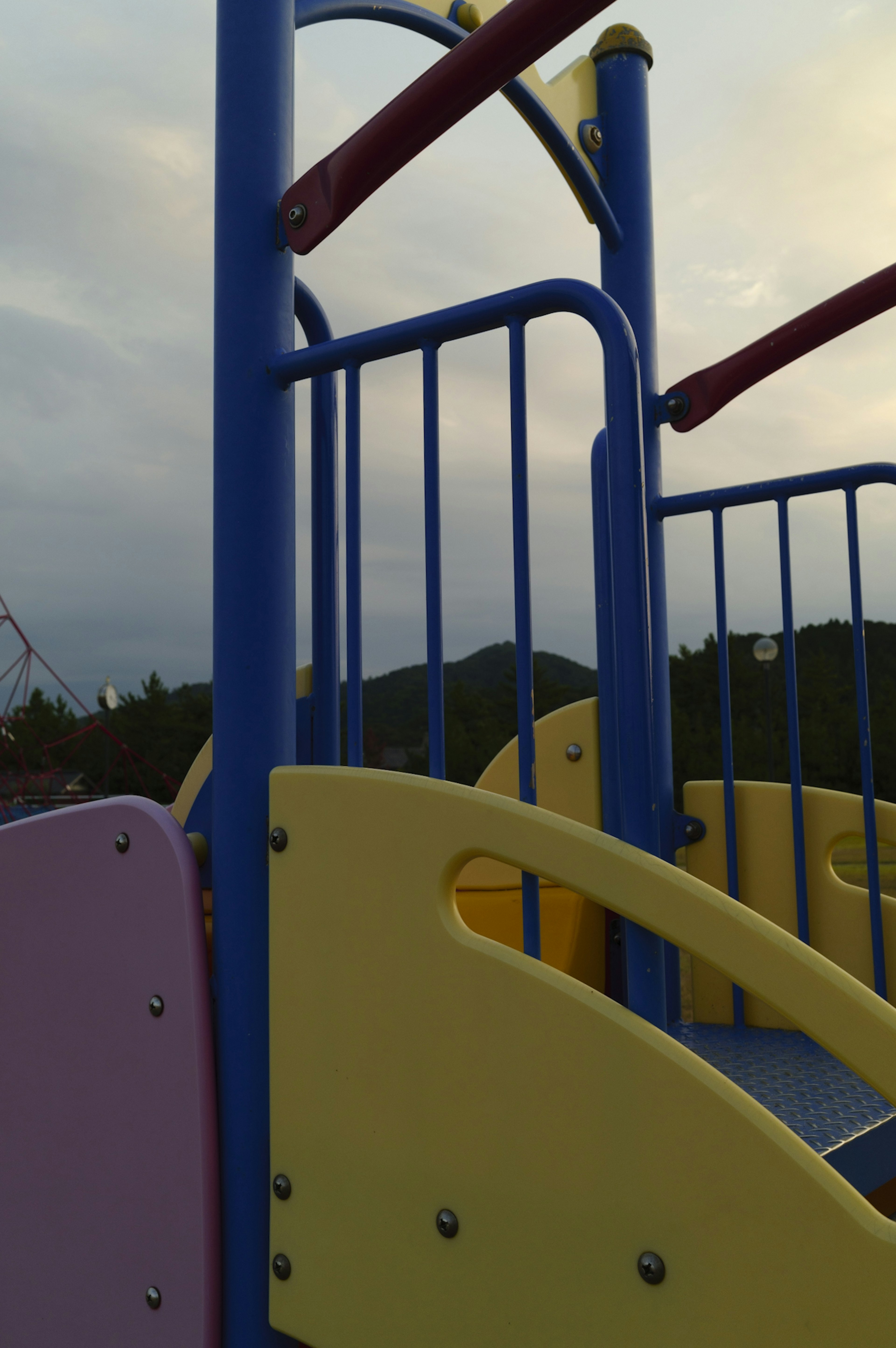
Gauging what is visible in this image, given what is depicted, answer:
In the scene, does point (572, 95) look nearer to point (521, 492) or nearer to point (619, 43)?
point (619, 43)

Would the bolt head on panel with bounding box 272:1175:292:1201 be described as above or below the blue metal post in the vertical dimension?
below

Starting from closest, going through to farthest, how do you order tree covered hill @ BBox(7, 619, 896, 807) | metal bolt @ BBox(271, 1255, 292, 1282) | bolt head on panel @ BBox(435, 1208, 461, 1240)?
1. bolt head on panel @ BBox(435, 1208, 461, 1240)
2. metal bolt @ BBox(271, 1255, 292, 1282)
3. tree covered hill @ BBox(7, 619, 896, 807)

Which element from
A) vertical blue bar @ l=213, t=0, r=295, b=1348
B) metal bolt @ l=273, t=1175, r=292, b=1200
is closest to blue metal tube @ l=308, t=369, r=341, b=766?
vertical blue bar @ l=213, t=0, r=295, b=1348

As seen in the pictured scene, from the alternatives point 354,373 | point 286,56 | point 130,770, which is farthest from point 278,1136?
point 130,770

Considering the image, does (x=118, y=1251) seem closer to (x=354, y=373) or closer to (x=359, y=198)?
(x=354, y=373)

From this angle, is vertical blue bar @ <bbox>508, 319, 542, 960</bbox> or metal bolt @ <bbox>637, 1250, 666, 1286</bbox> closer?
metal bolt @ <bbox>637, 1250, 666, 1286</bbox>

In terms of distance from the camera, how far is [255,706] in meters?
1.02

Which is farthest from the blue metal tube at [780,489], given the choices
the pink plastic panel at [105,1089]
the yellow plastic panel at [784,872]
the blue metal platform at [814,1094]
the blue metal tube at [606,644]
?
the pink plastic panel at [105,1089]

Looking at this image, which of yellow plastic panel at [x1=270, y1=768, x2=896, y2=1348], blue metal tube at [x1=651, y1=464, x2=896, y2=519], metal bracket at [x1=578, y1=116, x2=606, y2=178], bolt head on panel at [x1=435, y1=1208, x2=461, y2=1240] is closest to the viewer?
yellow plastic panel at [x1=270, y1=768, x2=896, y2=1348]

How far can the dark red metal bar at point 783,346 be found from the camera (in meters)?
1.48

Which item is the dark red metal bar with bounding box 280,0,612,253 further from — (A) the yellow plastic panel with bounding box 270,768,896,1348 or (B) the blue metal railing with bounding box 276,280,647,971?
(A) the yellow plastic panel with bounding box 270,768,896,1348

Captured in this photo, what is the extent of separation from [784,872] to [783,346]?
0.90 m

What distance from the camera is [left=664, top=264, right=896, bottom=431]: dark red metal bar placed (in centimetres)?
148

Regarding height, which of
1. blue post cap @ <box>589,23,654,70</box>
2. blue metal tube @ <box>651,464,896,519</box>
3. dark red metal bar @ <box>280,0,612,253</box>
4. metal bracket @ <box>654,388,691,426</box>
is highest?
blue post cap @ <box>589,23,654,70</box>
